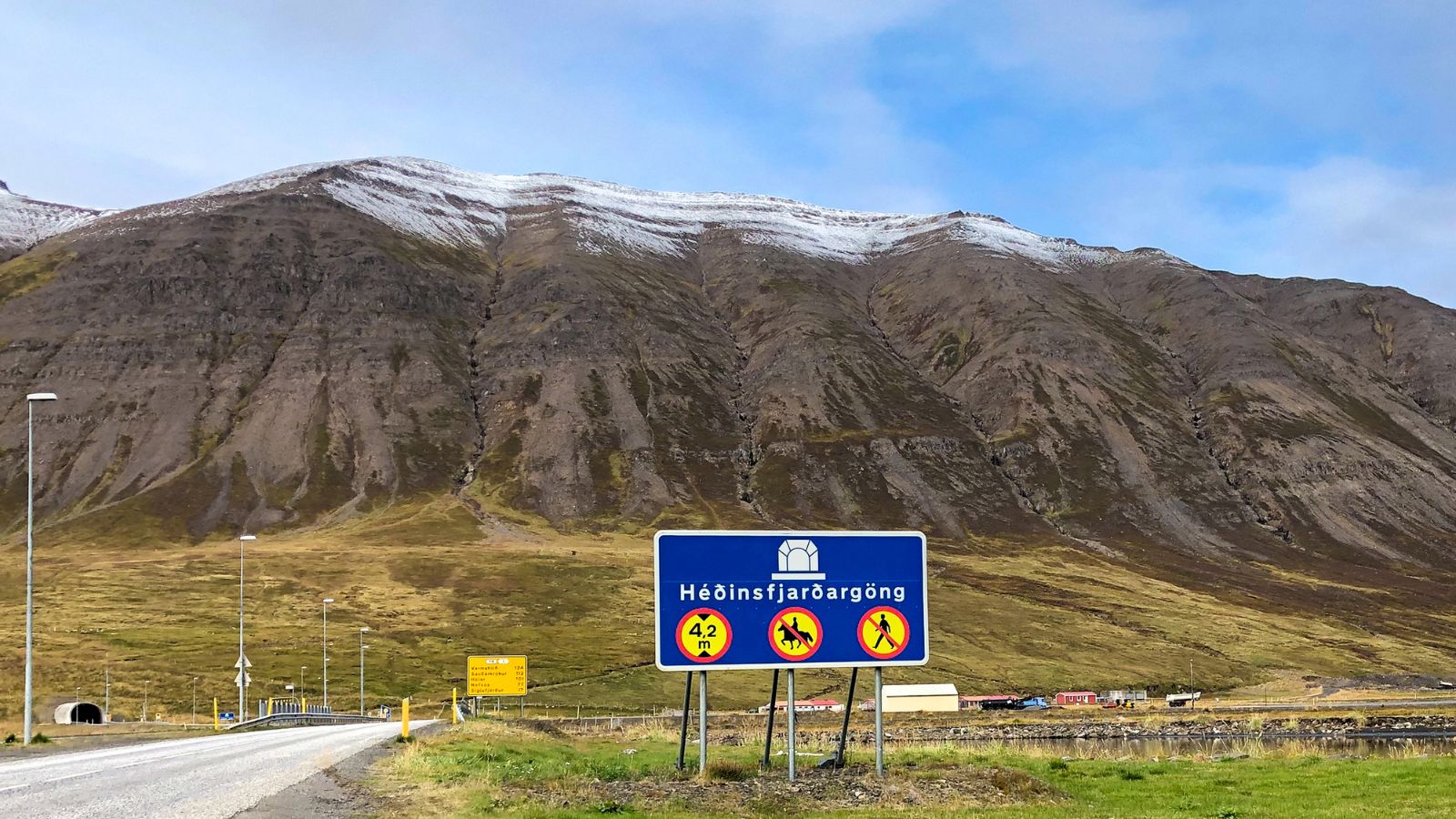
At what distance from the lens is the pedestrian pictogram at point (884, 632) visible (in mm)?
27469

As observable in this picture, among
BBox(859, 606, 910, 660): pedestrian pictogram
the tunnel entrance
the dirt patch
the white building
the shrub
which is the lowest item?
the white building

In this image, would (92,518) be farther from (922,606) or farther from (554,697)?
(922,606)

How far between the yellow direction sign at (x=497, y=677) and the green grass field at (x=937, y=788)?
1495 inches

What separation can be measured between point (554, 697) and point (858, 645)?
82403mm

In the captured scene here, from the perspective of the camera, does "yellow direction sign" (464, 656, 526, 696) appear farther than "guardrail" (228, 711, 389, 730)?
Yes

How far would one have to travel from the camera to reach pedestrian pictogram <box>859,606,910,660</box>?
90.1 ft

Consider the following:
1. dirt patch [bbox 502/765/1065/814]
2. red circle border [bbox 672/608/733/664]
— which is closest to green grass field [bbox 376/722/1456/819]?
dirt patch [bbox 502/765/1065/814]

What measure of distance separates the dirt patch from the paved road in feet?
17.0

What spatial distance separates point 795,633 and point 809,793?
4.02m

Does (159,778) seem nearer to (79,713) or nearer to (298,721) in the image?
(298,721)

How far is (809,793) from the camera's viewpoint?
2395 cm

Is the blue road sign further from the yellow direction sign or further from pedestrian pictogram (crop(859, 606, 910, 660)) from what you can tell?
the yellow direction sign

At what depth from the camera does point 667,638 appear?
2641 cm

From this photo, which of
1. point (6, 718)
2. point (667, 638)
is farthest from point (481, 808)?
point (6, 718)
